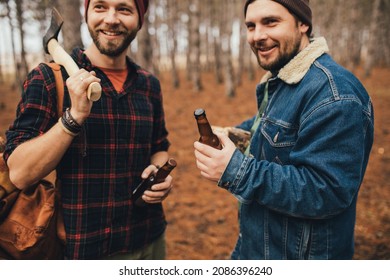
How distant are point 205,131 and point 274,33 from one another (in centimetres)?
83

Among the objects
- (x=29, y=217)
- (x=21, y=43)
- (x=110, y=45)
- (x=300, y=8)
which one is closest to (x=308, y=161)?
(x=300, y=8)

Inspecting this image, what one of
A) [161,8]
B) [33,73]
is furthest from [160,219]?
[161,8]

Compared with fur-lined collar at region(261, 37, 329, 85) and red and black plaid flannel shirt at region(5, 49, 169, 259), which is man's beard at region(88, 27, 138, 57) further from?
fur-lined collar at region(261, 37, 329, 85)

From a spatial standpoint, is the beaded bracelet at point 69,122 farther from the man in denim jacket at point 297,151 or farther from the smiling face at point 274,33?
the smiling face at point 274,33

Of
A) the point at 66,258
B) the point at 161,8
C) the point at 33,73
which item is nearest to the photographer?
the point at 33,73

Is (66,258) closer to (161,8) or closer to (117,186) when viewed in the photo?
(117,186)

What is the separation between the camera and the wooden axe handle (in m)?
1.63

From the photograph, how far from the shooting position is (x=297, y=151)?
169 centimetres

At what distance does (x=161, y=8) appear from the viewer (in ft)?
87.7

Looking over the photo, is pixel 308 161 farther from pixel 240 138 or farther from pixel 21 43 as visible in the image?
pixel 21 43

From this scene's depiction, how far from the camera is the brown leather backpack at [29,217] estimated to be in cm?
178

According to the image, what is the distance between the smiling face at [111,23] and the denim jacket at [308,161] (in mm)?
1157
